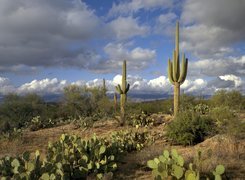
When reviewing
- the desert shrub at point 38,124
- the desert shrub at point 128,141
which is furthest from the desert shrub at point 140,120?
the desert shrub at point 38,124

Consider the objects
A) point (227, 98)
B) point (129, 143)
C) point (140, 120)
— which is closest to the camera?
point (129, 143)

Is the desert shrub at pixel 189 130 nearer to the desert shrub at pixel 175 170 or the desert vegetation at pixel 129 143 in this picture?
the desert vegetation at pixel 129 143

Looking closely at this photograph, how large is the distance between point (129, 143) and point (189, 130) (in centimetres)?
286

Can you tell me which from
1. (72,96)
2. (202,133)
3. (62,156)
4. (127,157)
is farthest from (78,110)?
(62,156)

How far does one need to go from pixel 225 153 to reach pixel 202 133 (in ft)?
14.7

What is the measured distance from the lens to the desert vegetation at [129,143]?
361 inches

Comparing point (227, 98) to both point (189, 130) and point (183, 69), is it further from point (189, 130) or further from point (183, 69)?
point (189, 130)

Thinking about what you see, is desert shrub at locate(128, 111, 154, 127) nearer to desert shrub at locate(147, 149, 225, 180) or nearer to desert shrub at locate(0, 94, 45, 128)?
desert shrub at locate(0, 94, 45, 128)

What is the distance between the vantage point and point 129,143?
14.4 m

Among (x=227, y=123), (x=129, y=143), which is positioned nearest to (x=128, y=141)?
(x=129, y=143)

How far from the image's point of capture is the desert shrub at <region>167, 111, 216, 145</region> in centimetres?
1548

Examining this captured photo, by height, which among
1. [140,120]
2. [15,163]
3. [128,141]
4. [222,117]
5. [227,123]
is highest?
[222,117]

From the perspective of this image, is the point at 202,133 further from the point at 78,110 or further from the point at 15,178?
the point at 78,110

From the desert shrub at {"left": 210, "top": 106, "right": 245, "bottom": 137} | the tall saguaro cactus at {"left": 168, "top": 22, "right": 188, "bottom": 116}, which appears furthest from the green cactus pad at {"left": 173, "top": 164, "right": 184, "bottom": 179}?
the tall saguaro cactus at {"left": 168, "top": 22, "right": 188, "bottom": 116}
